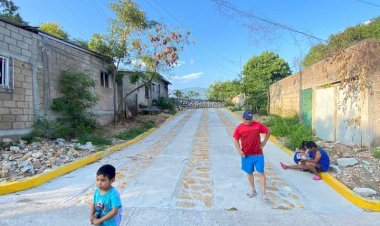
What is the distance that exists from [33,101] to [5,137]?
63.3 inches

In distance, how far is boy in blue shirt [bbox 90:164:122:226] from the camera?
10.3 ft

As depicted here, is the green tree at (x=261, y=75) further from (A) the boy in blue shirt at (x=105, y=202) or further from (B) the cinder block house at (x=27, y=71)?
(A) the boy in blue shirt at (x=105, y=202)

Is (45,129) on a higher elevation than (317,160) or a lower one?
higher

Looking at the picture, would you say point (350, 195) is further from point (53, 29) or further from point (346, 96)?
point (53, 29)

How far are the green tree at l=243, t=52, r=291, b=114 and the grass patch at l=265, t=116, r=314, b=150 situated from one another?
752 cm

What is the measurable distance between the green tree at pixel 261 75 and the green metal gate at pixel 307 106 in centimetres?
855

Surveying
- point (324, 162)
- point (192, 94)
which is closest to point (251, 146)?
point (324, 162)

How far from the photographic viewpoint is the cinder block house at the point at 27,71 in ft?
30.2

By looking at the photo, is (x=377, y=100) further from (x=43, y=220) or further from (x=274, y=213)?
(x=43, y=220)

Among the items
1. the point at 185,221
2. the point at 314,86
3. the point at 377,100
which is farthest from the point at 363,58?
the point at 185,221

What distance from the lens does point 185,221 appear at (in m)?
4.62

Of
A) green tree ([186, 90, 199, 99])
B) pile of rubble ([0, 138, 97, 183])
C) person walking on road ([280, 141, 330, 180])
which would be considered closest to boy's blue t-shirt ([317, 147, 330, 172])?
person walking on road ([280, 141, 330, 180])

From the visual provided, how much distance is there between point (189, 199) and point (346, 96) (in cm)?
636

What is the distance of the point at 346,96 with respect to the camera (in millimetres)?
9484
